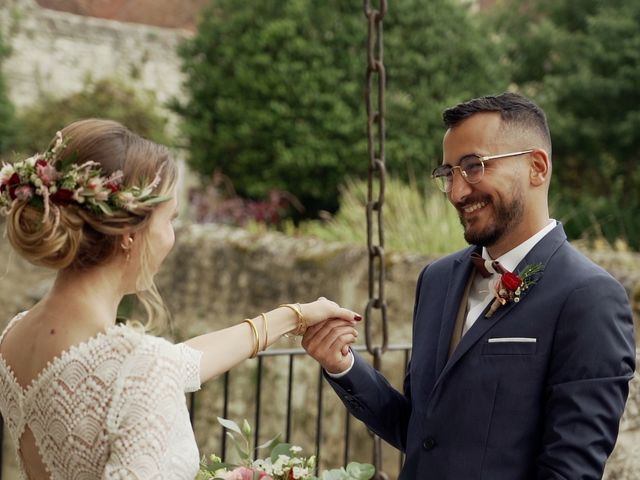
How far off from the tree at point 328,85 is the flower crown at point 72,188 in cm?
736

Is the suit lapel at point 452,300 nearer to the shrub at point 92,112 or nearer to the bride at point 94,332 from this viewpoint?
the bride at point 94,332

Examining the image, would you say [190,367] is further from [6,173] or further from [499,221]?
[499,221]

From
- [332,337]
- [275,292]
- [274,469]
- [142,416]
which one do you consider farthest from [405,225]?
[142,416]

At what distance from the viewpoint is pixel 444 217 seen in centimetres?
752

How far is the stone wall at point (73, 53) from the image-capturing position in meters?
14.3

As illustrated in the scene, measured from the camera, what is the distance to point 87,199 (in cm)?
187

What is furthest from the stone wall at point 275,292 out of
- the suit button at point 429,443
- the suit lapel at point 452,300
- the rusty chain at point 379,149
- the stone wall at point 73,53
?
the stone wall at point 73,53

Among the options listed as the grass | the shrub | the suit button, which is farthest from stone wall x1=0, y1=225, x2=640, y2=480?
Result: the shrub

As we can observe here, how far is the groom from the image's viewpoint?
Result: 77.2 inches

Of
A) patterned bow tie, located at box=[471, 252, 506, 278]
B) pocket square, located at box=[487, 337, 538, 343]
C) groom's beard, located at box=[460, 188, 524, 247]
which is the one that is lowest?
pocket square, located at box=[487, 337, 538, 343]

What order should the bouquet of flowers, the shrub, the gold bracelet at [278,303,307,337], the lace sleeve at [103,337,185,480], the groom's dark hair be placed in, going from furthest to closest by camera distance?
the shrub, the gold bracelet at [278,303,307,337], the groom's dark hair, the bouquet of flowers, the lace sleeve at [103,337,185,480]

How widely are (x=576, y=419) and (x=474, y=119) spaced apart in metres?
0.71

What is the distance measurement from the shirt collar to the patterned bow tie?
0.06ft

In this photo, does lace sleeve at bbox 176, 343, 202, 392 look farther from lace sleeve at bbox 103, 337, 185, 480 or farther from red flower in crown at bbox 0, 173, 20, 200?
red flower in crown at bbox 0, 173, 20, 200
